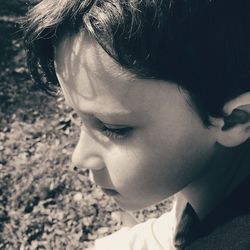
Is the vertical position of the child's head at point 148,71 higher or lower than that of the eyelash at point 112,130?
higher

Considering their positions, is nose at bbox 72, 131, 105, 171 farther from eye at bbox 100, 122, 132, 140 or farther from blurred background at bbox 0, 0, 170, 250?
blurred background at bbox 0, 0, 170, 250

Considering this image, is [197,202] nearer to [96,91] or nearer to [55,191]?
[96,91]

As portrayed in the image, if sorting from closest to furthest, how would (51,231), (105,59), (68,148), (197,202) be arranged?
(105,59), (197,202), (51,231), (68,148)

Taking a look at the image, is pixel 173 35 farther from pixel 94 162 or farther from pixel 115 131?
pixel 94 162

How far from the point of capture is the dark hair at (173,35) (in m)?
1.26

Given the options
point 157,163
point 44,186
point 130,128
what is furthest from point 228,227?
point 44,186

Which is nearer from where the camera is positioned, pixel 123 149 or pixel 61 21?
pixel 61 21

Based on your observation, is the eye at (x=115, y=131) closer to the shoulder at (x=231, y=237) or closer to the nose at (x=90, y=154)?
the nose at (x=90, y=154)

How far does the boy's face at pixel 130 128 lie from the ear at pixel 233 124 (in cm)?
4

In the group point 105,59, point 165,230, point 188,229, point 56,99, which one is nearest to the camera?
point 105,59

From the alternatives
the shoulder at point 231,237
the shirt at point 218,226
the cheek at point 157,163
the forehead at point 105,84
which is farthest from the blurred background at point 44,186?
the forehead at point 105,84

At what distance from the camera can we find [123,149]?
1.53 meters

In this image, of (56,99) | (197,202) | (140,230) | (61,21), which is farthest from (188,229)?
(56,99)

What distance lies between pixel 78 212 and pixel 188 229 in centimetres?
162
